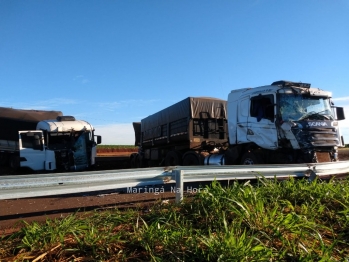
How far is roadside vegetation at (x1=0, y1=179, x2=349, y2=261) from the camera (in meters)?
2.56

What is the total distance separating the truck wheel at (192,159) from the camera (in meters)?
12.1

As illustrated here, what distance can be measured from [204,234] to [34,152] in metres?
13.7

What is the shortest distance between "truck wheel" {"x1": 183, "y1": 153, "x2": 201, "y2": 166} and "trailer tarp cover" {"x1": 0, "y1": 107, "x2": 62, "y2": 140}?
970 cm

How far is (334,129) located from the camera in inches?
372

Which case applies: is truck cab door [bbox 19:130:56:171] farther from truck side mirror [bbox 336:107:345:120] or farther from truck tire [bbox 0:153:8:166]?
truck side mirror [bbox 336:107:345:120]

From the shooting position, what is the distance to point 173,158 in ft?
45.0

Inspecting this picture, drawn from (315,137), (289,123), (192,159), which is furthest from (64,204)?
(192,159)

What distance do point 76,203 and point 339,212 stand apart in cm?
387

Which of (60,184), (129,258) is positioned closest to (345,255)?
(129,258)

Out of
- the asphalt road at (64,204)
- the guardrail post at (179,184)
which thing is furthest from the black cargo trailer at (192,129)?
the guardrail post at (179,184)

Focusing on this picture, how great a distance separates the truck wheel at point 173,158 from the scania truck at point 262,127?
0.04m

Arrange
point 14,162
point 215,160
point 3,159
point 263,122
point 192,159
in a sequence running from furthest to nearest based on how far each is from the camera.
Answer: point 3,159 < point 14,162 < point 192,159 < point 215,160 < point 263,122

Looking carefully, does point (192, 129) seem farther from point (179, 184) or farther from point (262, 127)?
point (179, 184)

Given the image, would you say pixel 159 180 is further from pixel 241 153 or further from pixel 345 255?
pixel 241 153
